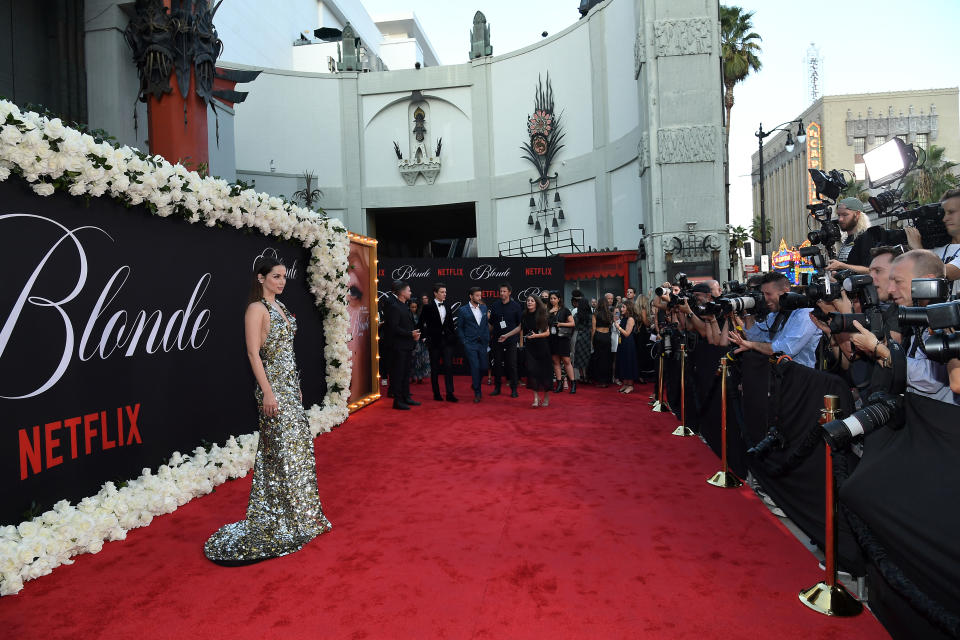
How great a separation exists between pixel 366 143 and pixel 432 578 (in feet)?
89.0

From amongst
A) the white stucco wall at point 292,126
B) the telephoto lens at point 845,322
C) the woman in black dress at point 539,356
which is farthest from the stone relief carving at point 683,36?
the telephoto lens at point 845,322

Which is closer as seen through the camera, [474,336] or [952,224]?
[952,224]

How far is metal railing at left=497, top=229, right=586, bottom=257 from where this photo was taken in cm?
2451

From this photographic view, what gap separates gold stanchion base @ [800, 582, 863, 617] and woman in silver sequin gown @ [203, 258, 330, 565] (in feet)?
10.1

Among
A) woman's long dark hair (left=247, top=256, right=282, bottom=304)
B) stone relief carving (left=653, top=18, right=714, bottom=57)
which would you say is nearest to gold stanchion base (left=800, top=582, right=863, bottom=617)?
woman's long dark hair (left=247, top=256, right=282, bottom=304)

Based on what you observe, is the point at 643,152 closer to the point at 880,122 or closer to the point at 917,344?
the point at 917,344

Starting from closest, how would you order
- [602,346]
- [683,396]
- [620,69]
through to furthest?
1. [683,396]
2. [602,346]
3. [620,69]

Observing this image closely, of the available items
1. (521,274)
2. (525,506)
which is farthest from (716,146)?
(525,506)

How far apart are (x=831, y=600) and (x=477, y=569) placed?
6.24 feet

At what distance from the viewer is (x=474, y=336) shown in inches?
384

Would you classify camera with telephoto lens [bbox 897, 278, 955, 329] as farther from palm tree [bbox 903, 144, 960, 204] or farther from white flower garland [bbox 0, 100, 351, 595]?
palm tree [bbox 903, 144, 960, 204]

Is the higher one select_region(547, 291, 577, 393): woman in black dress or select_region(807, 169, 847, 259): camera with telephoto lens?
select_region(807, 169, 847, 259): camera with telephoto lens

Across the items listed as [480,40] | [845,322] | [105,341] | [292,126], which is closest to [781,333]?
[845,322]

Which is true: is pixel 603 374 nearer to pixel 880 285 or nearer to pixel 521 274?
pixel 521 274
